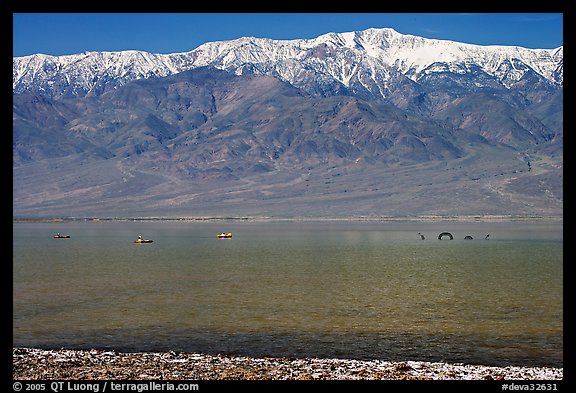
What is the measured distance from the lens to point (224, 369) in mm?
21406

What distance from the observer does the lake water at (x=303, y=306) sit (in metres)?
28.2

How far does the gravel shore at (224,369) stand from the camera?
1927 centimetres

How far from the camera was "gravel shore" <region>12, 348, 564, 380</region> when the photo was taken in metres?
19.3

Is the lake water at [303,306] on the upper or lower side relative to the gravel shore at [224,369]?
lower

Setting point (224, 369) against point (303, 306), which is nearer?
point (224, 369)

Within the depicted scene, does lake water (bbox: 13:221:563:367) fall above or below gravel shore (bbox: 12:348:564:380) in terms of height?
below

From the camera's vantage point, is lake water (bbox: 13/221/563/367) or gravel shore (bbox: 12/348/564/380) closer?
gravel shore (bbox: 12/348/564/380)

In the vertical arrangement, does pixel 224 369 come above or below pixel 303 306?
above

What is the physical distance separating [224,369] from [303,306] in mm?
19853

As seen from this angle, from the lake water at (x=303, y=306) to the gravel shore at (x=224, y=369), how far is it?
3181mm

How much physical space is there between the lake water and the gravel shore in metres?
3.18

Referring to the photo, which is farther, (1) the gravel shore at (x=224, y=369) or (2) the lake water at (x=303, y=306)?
(2) the lake water at (x=303, y=306)
